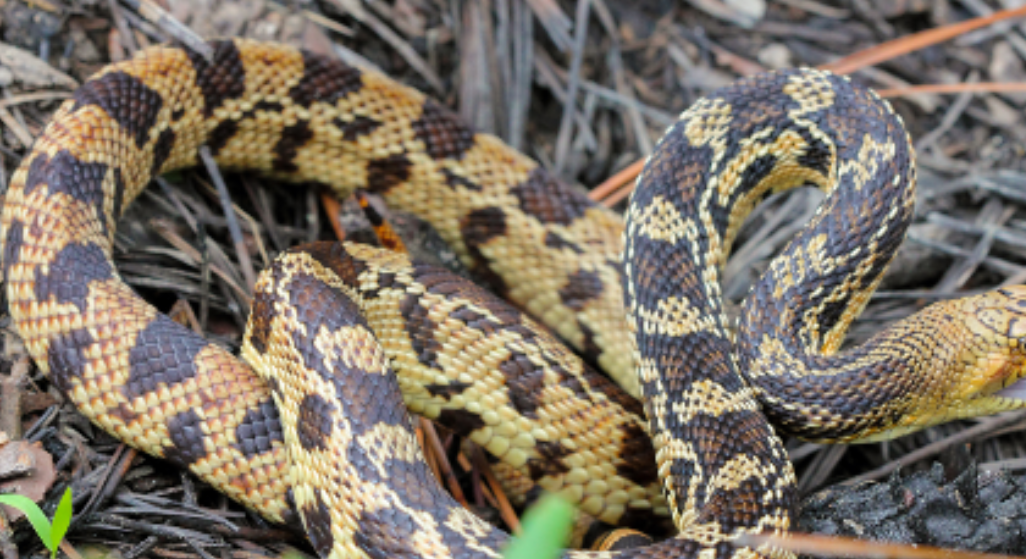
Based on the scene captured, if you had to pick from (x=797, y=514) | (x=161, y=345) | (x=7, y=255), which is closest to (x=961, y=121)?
(x=797, y=514)

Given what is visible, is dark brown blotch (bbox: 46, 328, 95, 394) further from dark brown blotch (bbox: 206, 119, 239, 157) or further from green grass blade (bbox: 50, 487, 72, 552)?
dark brown blotch (bbox: 206, 119, 239, 157)

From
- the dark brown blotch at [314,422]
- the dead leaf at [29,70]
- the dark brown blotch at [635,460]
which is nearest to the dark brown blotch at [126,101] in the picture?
the dead leaf at [29,70]

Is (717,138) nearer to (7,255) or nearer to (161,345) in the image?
(161,345)

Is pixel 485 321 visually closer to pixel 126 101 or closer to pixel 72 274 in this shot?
pixel 72 274

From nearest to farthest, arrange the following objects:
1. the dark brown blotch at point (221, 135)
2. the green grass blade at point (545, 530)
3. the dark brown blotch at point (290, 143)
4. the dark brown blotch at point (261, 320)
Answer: the green grass blade at point (545, 530)
the dark brown blotch at point (261, 320)
the dark brown blotch at point (221, 135)
the dark brown blotch at point (290, 143)

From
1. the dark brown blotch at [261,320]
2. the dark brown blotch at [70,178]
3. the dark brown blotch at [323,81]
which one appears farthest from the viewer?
the dark brown blotch at [323,81]

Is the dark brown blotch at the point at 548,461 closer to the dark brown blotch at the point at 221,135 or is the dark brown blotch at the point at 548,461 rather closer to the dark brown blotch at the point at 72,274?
the dark brown blotch at the point at 72,274
